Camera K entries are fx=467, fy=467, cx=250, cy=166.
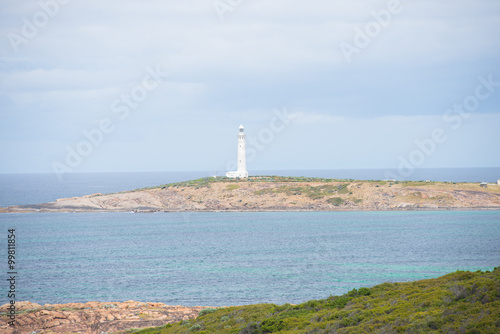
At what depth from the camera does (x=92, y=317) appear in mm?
26453

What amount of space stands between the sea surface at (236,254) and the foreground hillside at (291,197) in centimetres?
728

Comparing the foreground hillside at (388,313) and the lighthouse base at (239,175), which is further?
the lighthouse base at (239,175)

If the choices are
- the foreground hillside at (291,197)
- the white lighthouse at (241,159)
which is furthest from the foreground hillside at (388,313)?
the white lighthouse at (241,159)

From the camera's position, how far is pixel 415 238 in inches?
2398

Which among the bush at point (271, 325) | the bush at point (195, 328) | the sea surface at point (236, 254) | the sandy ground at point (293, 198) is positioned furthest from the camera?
the sandy ground at point (293, 198)

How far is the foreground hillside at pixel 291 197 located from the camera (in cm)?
9419

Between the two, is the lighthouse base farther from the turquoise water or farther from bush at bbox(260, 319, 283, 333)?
bush at bbox(260, 319, 283, 333)

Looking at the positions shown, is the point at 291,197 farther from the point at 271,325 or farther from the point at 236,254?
the point at 271,325

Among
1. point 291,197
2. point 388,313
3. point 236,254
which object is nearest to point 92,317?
→ point 388,313

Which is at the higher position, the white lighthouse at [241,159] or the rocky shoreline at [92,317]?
the white lighthouse at [241,159]

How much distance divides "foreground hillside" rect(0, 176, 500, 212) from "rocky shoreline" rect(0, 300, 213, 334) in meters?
69.9

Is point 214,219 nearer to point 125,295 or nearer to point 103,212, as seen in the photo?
point 103,212

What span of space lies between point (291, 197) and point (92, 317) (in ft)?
250

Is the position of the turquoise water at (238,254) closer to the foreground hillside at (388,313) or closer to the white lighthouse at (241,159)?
the foreground hillside at (388,313)
